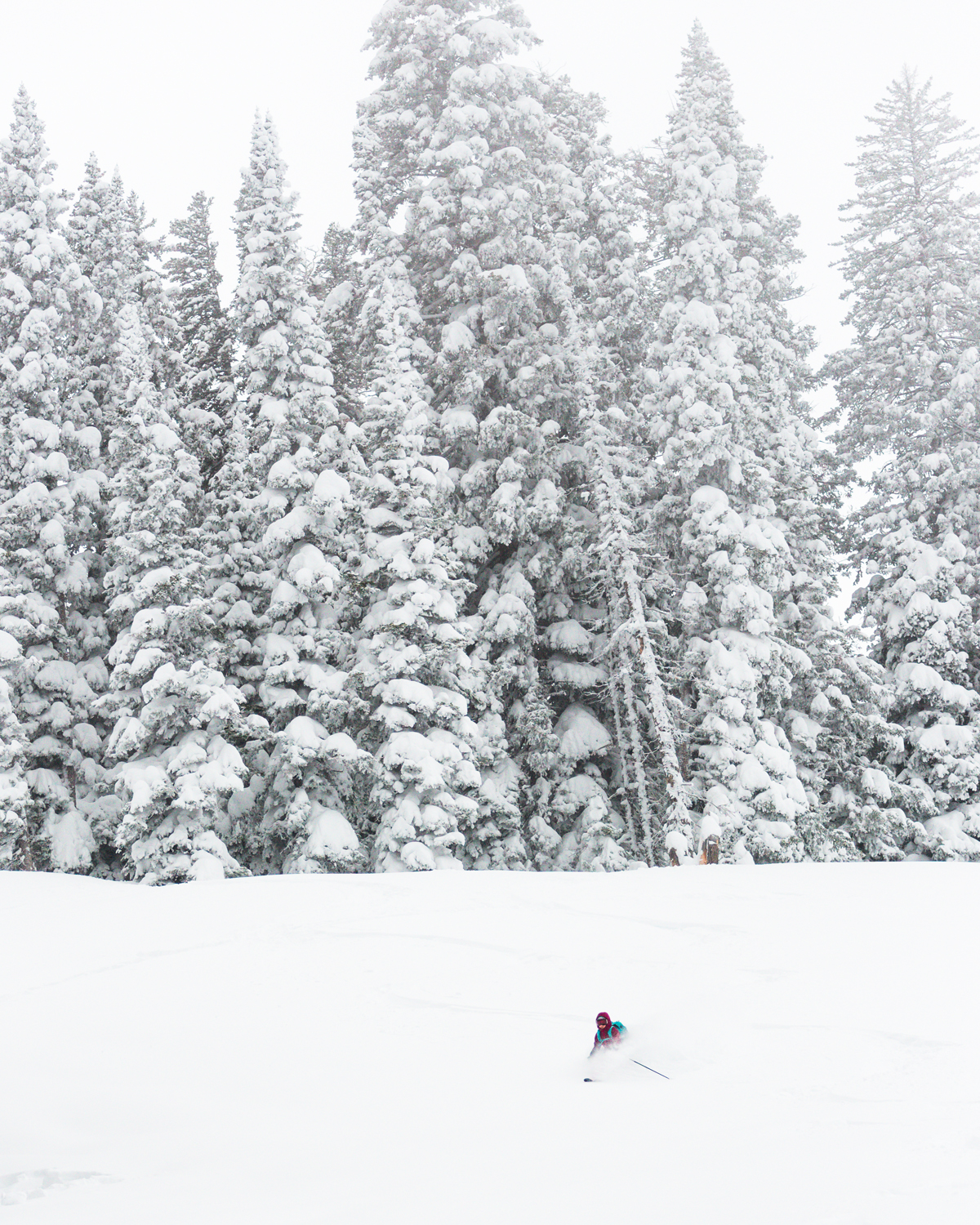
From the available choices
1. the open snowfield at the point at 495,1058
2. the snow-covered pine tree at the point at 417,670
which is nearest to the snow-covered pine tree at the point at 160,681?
the snow-covered pine tree at the point at 417,670

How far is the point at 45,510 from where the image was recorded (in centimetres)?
2134

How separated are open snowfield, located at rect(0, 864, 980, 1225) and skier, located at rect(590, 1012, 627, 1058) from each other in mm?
182

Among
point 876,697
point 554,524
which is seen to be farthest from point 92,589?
point 876,697

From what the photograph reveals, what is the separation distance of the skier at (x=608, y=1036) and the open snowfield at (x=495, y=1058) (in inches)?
7.2

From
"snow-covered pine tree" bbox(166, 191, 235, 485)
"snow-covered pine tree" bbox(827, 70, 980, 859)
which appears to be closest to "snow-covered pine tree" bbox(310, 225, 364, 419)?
"snow-covered pine tree" bbox(166, 191, 235, 485)

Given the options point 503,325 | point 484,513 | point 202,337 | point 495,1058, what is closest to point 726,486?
point 484,513

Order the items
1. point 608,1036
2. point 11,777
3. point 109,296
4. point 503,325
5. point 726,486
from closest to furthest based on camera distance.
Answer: point 608,1036
point 11,777
point 726,486
point 503,325
point 109,296

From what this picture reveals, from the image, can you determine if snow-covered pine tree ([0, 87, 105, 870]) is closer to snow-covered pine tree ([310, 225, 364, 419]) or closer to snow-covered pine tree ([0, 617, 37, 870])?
snow-covered pine tree ([0, 617, 37, 870])

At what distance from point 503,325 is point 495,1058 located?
1938 centimetres

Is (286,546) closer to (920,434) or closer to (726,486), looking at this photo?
(726,486)

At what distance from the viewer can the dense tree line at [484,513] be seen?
1898cm

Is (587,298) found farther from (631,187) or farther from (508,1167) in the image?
(508,1167)

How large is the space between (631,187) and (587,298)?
12.4 feet

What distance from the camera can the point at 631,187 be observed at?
1088 inches
